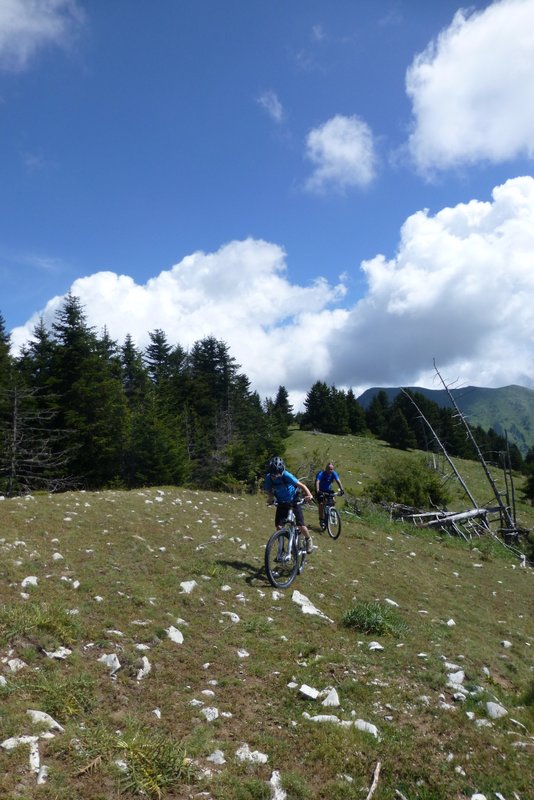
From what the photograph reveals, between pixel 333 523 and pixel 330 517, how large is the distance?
0.89ft

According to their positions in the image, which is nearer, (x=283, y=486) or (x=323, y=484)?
(x=283, y=486)

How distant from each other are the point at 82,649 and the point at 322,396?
9124 centimetres

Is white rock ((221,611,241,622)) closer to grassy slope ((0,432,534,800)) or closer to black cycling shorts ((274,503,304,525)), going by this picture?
grassy slope ((0,432,534,800))

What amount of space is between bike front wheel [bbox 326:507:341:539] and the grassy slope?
3.70m

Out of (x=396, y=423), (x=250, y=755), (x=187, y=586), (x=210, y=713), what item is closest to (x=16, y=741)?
(x=210, y=713)

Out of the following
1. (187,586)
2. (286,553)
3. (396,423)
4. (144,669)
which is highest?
(396,423)

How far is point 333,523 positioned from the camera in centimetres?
1716

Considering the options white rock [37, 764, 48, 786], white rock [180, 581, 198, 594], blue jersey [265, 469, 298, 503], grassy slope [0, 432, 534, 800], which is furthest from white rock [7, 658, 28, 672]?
blue jersey [265, 469, 298, 503]

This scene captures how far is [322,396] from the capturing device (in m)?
96.1

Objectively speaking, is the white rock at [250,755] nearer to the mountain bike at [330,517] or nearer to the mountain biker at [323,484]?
the mountain bike at [330,517]

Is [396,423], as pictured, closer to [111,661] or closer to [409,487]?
[409,487]

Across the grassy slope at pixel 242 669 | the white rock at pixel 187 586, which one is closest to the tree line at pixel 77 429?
the grassy slope at pixel 242 669

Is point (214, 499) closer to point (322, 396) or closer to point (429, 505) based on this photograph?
point (429, 505)

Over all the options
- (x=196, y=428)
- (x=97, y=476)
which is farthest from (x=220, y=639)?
(x=196, y=428)
